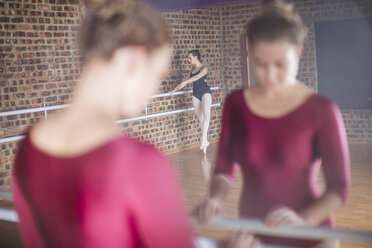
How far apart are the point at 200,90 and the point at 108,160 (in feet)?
23.5

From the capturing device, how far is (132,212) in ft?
2.30

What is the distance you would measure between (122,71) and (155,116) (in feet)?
23.2

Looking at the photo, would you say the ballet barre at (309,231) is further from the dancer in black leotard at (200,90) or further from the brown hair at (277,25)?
the dancer in black leotard at (200,90)

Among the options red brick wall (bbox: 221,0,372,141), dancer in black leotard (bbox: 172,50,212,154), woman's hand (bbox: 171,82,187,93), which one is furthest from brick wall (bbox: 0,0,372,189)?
dancer in black leotard (bbox: 172,50,212,154)

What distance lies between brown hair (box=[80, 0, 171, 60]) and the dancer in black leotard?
6.93 m

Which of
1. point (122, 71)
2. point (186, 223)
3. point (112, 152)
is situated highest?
point (122, 71)

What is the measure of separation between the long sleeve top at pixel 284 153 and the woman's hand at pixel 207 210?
0.38 feet

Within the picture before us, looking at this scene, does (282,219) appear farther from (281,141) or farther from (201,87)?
(201,87)

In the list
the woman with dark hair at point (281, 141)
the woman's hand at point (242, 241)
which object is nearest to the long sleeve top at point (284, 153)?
the woman with dark hair at point (281, 141)

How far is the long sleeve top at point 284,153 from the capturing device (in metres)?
1.20

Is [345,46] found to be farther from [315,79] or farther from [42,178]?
[42,178]

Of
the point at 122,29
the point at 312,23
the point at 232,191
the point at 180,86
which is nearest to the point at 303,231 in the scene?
the point at 122,29

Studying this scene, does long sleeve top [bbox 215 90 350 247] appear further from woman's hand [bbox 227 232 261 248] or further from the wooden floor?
the wooden floor

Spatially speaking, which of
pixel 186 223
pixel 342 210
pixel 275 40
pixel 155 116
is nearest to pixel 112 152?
pixel 186 223
